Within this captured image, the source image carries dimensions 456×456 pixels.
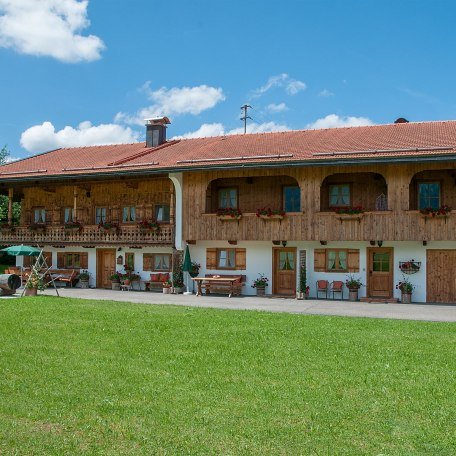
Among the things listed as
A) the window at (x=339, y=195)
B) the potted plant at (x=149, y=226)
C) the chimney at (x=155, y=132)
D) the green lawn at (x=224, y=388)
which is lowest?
the green lawn at (x=224, y=388)

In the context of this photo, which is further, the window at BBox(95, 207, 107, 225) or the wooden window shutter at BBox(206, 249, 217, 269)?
the window at BBox(95, 207, 107, 225)

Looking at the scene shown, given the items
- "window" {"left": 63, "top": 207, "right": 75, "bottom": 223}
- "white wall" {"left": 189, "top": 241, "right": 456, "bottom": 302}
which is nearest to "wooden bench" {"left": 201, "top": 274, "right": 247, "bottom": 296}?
"white wall" {"left": 189, "top": 241, "right": 456, "bottom": 302}

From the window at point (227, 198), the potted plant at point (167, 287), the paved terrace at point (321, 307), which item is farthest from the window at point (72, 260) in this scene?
the window at point (227, 198)

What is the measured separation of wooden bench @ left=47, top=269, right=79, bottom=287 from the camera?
26844 millimetres

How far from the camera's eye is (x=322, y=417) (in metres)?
6.34

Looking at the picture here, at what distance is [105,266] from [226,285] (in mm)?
6895

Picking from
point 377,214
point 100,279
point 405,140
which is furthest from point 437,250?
point 100,279

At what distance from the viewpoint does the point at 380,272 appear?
22.3m

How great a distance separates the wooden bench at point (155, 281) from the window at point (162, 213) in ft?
8.11

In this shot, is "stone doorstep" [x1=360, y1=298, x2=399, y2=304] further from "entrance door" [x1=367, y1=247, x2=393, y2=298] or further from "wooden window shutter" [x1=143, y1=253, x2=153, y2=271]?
"wooden window shutter" [x1=143, y1=253, x2=153, y2=271]

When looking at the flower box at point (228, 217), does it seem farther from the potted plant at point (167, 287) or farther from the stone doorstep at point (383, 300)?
the stone doorstep at point (383, 300)

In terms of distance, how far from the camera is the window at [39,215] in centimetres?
2927

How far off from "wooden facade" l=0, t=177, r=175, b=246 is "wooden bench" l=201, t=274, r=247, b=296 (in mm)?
2386

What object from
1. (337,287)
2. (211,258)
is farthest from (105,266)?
(337,287)
